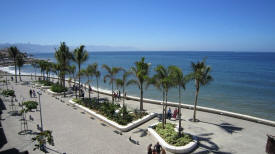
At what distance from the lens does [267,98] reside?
28953 millimetres

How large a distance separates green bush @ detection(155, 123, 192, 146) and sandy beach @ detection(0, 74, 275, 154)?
0.78 meters

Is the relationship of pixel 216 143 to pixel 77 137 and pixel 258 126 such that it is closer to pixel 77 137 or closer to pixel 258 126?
pixel 258 126

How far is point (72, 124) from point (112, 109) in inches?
140

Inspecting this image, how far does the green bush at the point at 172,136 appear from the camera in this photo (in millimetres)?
Answer: 10875

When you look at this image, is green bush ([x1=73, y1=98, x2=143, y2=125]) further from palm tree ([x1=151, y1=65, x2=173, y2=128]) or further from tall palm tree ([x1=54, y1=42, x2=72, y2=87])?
tall palm tree ([x1=54, y1=42, x2=72, y2=87])

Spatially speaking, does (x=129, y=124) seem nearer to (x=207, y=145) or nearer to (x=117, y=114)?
(x=117, y=114)

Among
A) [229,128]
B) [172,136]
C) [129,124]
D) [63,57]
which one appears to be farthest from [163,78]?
[63,57]

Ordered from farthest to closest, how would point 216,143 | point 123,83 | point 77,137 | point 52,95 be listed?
point 52,95, point 123,83, point 77,137, point 216,143

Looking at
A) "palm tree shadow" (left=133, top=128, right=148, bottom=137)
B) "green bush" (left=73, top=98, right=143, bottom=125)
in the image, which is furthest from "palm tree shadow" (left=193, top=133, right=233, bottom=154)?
"green bush" (left=73, top=98, right=143, bottom=125)

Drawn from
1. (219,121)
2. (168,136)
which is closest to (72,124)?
(168,136)

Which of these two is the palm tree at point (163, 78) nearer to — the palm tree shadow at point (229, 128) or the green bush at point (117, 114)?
the green bush at point (117, 114)

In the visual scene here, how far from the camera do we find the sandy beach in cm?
1060

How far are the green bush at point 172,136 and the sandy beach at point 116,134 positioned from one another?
78 centimetres

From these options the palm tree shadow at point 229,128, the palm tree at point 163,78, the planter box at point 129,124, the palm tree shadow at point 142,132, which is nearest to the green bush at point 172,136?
the palm tree at point 163,78
